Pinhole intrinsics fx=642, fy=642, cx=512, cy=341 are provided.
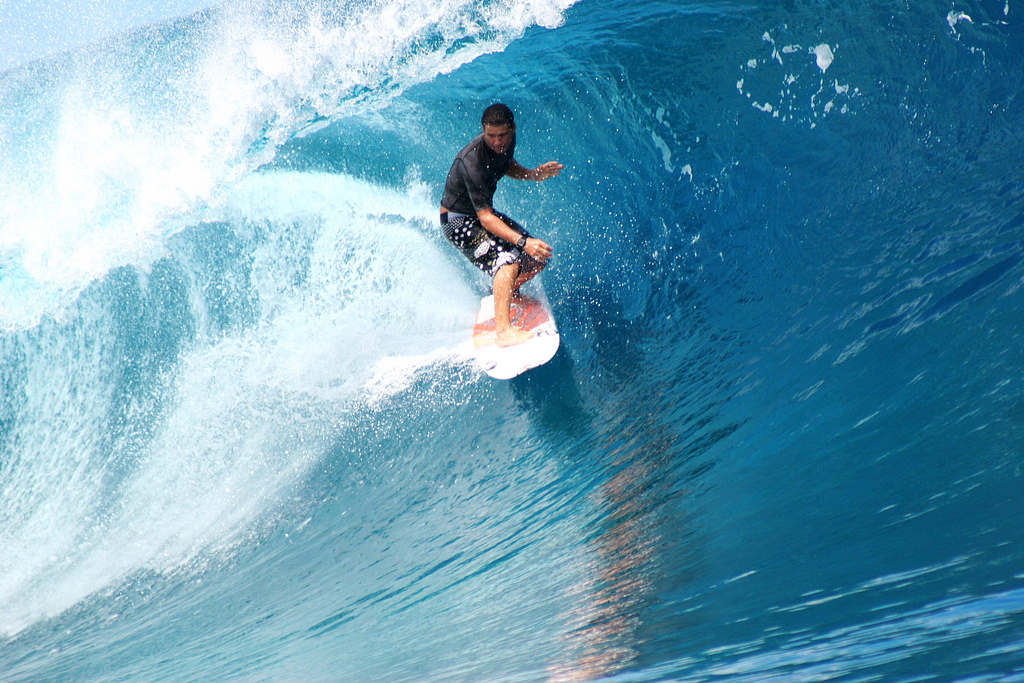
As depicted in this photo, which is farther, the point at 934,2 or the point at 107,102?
the point at 107,102

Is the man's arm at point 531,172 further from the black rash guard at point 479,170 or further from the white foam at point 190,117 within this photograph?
the white foam at point 190,117

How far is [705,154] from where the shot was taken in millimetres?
4773

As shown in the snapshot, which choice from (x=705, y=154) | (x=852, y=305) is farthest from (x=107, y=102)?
(x=852, y=305)

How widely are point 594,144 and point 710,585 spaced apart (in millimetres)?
3521

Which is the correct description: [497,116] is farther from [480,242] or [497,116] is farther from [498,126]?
[480,242]

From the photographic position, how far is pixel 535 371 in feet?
13.6

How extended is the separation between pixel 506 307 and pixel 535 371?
1.94 ft

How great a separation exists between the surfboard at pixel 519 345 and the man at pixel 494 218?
7cm

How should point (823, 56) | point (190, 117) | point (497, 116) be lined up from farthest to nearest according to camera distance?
point (190, 117)
point (823, 56)
point (497, 116)

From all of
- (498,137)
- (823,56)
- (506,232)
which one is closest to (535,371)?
(506,232)

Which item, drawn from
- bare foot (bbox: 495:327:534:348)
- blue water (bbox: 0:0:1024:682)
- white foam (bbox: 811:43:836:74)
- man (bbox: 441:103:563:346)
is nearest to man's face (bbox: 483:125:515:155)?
man (bbox: 441:103:563:346)

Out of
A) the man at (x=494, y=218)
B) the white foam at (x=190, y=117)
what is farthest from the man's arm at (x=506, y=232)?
the white foam at (x=190, y=117)

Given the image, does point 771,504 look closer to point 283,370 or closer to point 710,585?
point 710,585

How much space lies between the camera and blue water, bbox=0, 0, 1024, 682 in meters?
2.83
